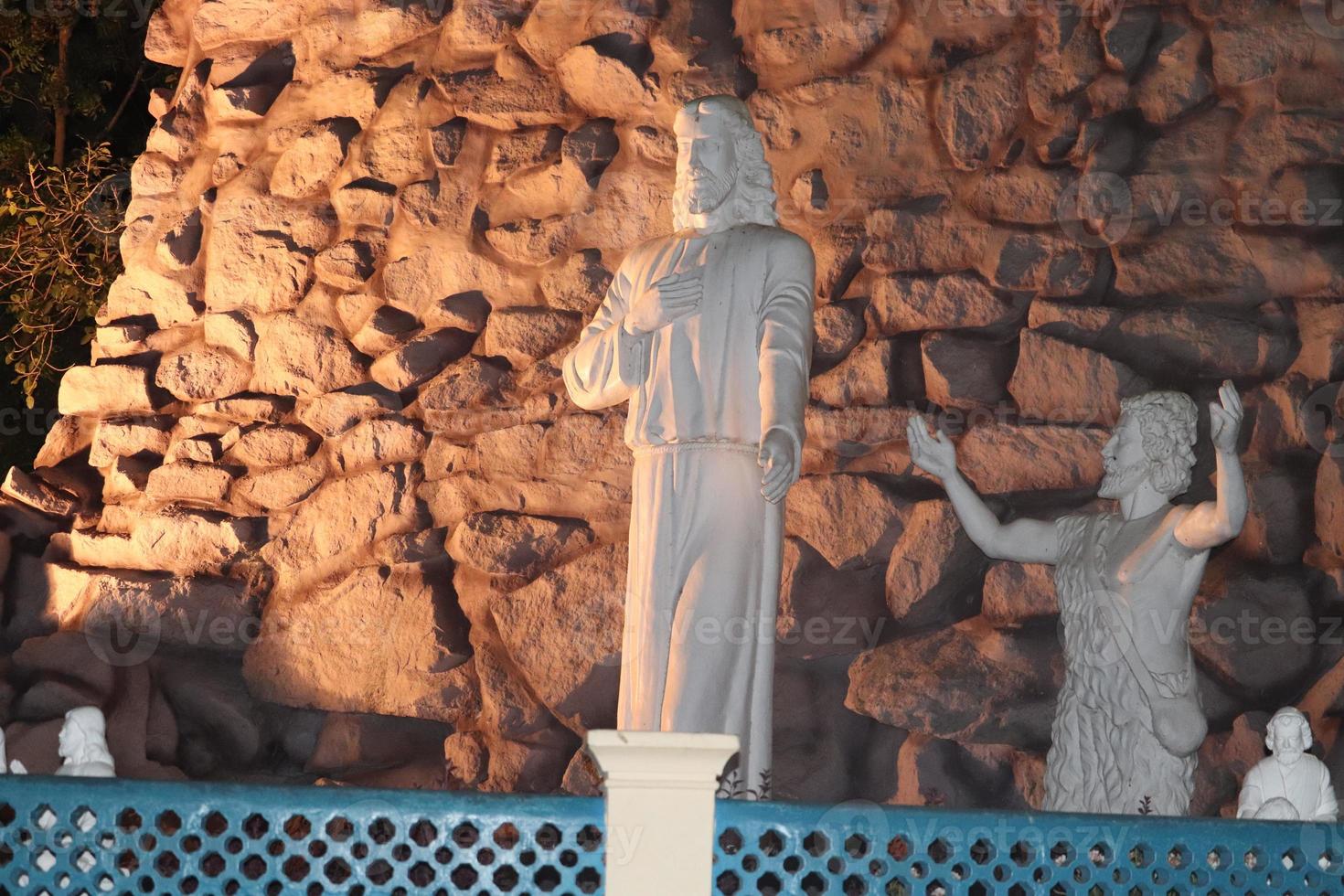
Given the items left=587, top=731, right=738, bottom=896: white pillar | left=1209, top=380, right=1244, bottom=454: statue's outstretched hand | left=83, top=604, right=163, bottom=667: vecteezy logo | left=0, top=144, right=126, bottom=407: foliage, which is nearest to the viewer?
left=587, top=731, right=738, bottom=896: white pillar

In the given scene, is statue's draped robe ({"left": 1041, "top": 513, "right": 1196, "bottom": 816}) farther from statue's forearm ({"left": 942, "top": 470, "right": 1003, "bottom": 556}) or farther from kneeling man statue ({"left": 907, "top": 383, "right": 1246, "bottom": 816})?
statue's forearm ({"left": 942, "top": 470, "right": 1003, "bottom": 556})

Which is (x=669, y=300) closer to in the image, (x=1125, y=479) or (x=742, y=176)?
(x=742, y=176)

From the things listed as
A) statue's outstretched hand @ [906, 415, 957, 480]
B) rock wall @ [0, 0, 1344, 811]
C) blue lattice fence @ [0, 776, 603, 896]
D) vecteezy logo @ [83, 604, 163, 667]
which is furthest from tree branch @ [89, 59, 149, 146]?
blue lattice fence @ [0, 776, 603, 896]

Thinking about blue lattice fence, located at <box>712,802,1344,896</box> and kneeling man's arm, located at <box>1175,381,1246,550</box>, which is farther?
kneeling man's arm, located at <box>1175,381,1246,550</box>

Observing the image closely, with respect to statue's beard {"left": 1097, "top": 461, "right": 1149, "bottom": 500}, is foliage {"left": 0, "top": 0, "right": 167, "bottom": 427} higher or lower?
higher

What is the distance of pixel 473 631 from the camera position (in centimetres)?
661

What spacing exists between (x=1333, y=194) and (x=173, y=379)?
4.58 m

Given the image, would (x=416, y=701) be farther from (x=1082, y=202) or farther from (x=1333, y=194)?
(x=1333, y=194)

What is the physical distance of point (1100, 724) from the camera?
16.3 ft

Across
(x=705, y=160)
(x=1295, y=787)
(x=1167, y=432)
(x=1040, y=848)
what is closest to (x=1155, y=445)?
(x=1167, y=432)

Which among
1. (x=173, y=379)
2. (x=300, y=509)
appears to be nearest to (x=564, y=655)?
(x=300, y=509)

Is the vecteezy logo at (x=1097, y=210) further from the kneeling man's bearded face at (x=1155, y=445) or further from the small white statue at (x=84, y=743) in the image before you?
the small white statue at (x=84, y=743)

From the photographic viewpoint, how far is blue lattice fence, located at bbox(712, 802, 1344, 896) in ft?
11.4

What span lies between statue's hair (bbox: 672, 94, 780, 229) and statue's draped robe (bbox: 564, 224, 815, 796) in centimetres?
15
